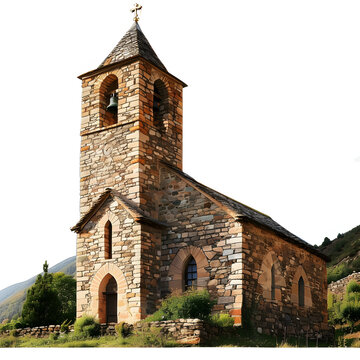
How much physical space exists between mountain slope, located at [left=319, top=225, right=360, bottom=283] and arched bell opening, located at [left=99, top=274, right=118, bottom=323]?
86.8 feet

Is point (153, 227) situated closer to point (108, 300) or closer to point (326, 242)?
point (108, 300)

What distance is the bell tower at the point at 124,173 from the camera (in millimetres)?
21031

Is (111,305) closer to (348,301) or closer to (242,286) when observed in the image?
(242,286)

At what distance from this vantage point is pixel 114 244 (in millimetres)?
21531

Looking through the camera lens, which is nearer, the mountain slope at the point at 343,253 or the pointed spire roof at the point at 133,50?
the pointed spire roof at the point at 133,50

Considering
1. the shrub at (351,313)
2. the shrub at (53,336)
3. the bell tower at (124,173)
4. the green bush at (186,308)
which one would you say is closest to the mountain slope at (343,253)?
the shrub at (351,313)

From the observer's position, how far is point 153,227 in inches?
857

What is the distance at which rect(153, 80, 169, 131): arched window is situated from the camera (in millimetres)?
24531

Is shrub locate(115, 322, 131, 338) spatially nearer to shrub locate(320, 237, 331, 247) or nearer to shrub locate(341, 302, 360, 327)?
shrub locate(341, 302, 360, 327)

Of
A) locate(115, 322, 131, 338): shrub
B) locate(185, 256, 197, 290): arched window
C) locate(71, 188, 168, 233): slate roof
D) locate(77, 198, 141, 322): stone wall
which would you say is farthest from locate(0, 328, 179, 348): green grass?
locate(71, 188, 168, 233): slate roof

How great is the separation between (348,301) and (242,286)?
49.4 ft

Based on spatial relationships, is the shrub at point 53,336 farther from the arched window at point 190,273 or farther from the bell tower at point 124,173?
the arched window at point 190,273

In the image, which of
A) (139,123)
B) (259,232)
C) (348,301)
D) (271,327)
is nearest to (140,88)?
(139,123)

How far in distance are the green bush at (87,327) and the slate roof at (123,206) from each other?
11.8 ft
